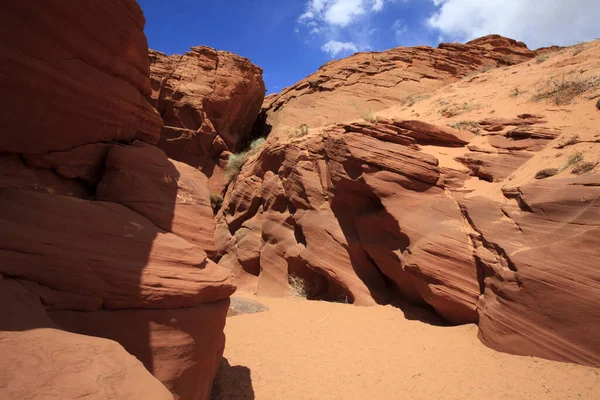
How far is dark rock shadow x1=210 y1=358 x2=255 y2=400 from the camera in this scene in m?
4.91

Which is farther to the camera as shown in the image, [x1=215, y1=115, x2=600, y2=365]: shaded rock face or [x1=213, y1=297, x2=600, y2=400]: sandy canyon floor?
[x1=215, y1=115, x2=600, y2=365]: shaded rock face

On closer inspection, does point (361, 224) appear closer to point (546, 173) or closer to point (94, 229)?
point (546, 173)

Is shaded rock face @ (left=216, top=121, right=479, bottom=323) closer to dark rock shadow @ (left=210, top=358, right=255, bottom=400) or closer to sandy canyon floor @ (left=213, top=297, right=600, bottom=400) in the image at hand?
sandy canyon floor @ (left=213, top=297, right=600, bottom=400)

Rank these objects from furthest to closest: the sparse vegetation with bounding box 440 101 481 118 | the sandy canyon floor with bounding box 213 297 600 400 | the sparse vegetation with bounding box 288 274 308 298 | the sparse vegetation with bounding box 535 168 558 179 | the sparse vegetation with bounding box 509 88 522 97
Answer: the sparse vegetation with bounding box 440 101 481 118
the sparse vegetation with bounding box 509 88 522 97
the sparse vegetation with bounding box 288 274 308 298
the sparse vegetation with bounding box 535 168 558 179
the sandy canyon floor with bounding box 213 297 600 400

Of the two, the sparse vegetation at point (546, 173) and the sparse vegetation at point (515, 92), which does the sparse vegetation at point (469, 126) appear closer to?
the sparse vegetation at point (515, 92)

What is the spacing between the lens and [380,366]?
18.3 ft

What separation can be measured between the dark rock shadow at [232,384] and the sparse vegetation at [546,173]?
6399 mm

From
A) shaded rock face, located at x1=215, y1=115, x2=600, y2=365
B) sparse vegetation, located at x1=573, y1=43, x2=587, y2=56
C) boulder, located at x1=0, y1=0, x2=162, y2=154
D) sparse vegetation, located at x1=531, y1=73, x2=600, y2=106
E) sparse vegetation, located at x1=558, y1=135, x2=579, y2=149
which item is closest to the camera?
boulder, located at x1=0, y1=0, x2=162, y2=154

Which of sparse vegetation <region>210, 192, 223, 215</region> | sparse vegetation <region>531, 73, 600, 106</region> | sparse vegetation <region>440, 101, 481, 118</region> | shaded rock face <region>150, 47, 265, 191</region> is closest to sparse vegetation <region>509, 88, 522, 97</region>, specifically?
sparse vegetation <region>531, 73, 600, 106</region>

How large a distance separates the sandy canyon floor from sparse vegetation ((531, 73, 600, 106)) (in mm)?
6840

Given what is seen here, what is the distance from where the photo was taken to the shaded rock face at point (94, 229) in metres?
2.63

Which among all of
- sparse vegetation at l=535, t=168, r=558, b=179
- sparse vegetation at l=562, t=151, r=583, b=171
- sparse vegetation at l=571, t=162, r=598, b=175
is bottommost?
sparse vegetation at l=535, t=168, r=558, b=179

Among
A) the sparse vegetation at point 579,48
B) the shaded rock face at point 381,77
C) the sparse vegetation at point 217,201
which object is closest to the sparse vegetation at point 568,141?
the sparse vegetation at point 579,48

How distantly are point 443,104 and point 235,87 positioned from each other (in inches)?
446
